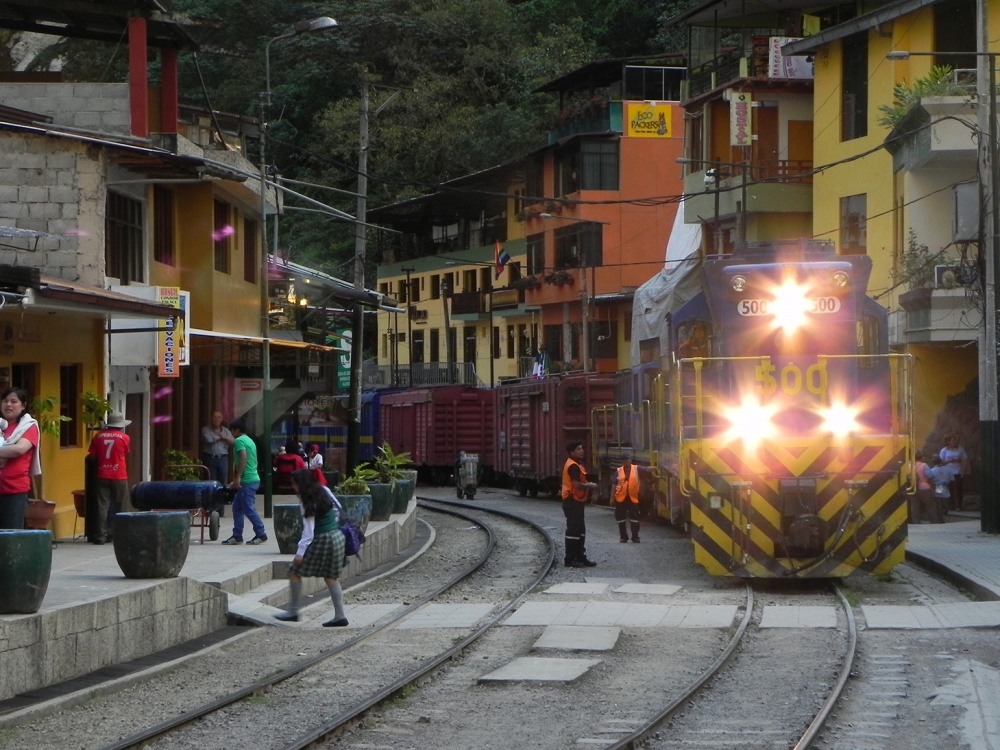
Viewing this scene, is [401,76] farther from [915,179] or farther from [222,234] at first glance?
[915,179]

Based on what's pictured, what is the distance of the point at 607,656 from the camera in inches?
490

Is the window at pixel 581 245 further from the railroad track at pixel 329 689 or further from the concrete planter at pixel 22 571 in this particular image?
the concrete planter at pixel 22 571

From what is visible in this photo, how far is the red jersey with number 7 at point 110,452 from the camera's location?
19000 millimetres

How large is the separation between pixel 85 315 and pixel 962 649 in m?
12.4

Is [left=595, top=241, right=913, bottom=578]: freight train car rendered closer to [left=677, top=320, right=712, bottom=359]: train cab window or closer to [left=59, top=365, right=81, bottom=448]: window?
[left=677, top=320, right=712, bottom=359]: train cab window

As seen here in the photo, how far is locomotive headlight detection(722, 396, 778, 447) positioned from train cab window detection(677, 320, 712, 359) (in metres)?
1.09

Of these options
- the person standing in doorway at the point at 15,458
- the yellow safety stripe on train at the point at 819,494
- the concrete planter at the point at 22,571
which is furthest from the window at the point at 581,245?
the concrete planter at the point at 22,571

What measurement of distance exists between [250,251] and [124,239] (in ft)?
27.2

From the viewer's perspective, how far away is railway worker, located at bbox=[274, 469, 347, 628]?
1441 centimetres

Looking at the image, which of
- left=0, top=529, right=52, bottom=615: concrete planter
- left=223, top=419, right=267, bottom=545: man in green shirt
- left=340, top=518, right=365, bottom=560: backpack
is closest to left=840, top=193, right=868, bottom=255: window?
left=223, top=419, right=267, bottom=545: man in green shirt

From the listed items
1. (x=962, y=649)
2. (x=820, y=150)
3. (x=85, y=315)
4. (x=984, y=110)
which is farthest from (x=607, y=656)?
(x=820, y=150)

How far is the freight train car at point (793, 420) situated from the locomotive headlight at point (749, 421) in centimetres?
2

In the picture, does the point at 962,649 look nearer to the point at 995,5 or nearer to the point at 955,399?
the point at 955,399

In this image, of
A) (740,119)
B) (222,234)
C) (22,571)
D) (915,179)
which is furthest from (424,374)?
(22,571)
